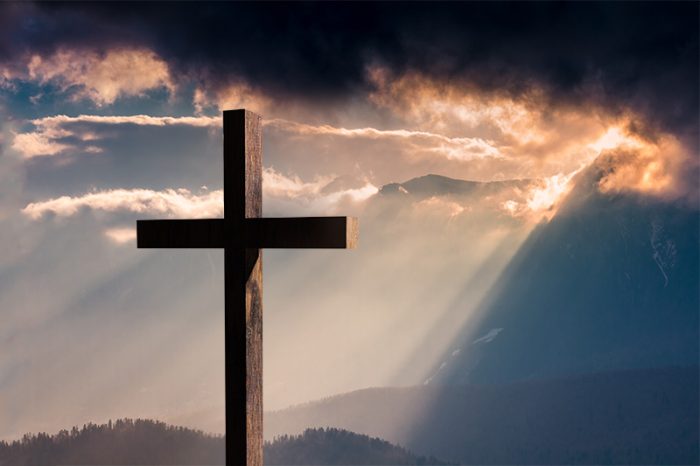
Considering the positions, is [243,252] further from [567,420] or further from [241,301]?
[567,420]

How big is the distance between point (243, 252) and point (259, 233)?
18cm

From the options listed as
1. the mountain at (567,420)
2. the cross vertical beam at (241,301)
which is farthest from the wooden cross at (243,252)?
the mountain at (567,420)

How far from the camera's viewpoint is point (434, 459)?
49656mm

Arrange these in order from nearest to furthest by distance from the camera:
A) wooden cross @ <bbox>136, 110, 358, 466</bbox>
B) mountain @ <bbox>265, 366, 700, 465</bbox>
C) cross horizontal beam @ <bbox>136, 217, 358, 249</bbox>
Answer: cross horizontal beam @ <bbox>136, 217, 358, 249</bbox> < wooden cross @ <bbox>136, 110, 358, 466</bbox> < mountain @ <bbox>265, 366, 700, 465</bbox>

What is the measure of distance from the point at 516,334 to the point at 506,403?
27.4m

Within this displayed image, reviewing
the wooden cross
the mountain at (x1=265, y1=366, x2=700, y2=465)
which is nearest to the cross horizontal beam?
the wooden cross

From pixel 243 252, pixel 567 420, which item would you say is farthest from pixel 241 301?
pixel 567 420

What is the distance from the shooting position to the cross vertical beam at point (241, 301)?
5.19 meters

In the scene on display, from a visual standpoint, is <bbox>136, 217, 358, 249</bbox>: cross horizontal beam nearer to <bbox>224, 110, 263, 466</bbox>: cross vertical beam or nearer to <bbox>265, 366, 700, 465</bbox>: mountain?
<bbox>224, 110, 263, 466</bbox>: cross vertical beam

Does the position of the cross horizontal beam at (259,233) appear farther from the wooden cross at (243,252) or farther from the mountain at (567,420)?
the mountain at (567,420)

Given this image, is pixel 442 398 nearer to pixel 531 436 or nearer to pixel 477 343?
pixel 531 436

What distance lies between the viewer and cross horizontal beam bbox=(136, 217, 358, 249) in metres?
4.96

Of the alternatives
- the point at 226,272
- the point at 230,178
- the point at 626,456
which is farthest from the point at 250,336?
the point at 626,456

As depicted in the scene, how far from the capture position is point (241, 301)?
5172mm
